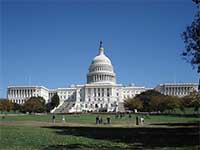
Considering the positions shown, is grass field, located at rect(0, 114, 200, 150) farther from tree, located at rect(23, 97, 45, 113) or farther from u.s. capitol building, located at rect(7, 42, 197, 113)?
u.s. capitol building, located at rect(7, 42, 197, 113)

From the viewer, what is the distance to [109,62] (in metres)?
190

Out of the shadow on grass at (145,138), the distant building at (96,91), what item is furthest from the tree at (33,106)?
the shadow on grass at (145,138)

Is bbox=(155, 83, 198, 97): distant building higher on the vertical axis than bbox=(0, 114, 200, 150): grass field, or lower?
higher

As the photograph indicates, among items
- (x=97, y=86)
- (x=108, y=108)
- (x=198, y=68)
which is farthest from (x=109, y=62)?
(x=198, y=68)

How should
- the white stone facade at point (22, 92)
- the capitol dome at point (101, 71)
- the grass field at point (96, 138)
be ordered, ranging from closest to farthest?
the grass field at point (96, 138) → the capitol dome at point (101, 71) → the white stone facade at point (22, 92)

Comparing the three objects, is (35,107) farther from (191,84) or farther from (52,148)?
(52,148)

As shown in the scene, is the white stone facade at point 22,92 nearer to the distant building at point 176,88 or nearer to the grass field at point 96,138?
the distant building at point 176,88

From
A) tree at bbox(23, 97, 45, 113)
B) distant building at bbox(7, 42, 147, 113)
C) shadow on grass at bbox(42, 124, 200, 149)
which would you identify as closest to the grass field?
shadow on grass at bbox(42, 124, 200, 149)

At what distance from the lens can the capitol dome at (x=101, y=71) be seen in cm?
18162

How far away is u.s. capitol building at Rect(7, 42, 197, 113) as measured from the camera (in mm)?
171625

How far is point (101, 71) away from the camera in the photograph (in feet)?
594

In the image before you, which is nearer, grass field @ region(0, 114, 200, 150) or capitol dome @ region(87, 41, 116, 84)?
grass field @ region(0, 114, 200, 150)

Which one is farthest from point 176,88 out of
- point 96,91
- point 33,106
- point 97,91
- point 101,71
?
point 33,106

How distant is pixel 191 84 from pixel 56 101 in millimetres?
62225
